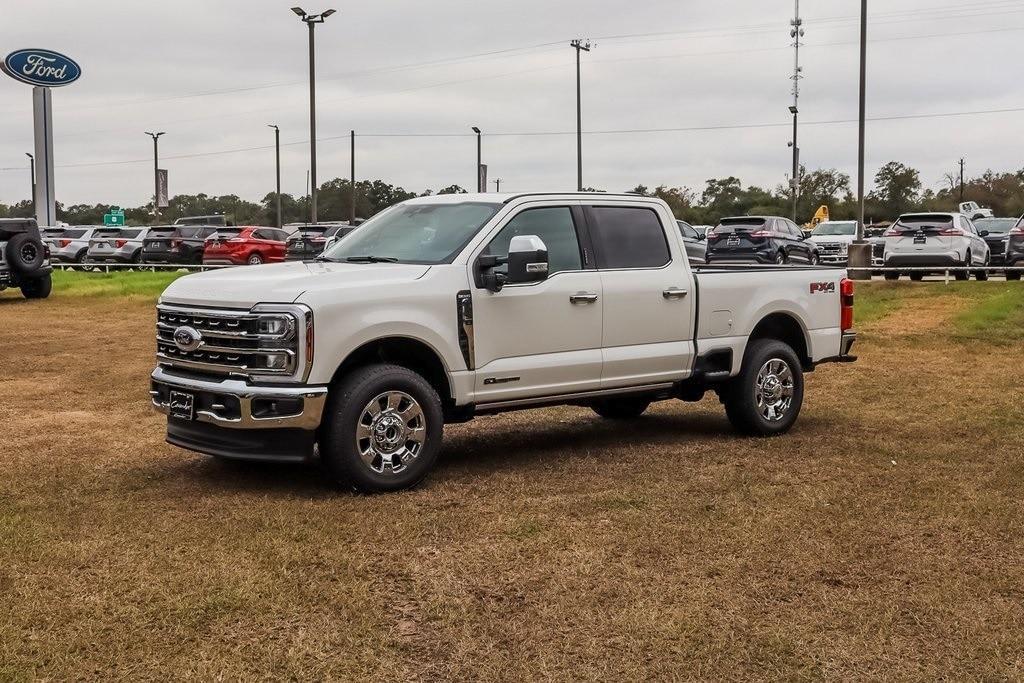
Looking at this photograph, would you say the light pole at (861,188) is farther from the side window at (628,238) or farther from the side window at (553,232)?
the side window at (553,232)

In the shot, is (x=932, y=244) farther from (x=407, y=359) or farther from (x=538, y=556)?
(x=538, y=556)

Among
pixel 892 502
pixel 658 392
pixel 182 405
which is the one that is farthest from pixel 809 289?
pixel 182 405

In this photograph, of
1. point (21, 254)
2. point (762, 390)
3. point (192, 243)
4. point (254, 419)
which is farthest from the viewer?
point (192, 243)

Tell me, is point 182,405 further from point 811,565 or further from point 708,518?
point 811,565

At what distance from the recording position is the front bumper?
6.67 m

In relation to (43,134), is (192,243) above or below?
below

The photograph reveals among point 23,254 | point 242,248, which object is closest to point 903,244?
point 23,254

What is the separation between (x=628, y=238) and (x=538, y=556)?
3.40m

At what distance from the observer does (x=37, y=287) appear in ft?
81.5

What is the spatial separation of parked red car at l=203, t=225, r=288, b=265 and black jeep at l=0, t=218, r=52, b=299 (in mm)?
9371

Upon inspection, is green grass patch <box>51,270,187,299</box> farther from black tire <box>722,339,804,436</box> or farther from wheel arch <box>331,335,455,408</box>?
wheel arch <box>331,335,455,408</box>

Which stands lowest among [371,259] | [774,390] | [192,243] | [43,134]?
[774,390]

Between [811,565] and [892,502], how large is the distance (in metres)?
1.54

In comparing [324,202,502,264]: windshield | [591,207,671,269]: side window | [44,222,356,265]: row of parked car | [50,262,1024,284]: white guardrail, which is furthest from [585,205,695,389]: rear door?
[44,222,356,265]: row of parked car
